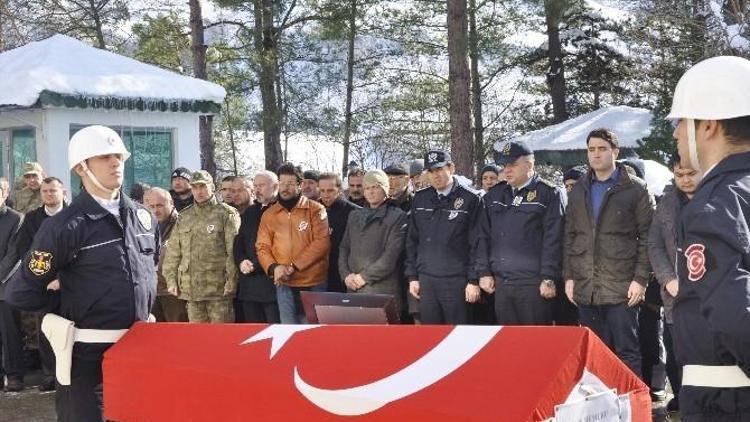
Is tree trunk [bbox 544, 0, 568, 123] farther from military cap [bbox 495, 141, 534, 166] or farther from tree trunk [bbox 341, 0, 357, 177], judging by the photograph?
military cap [bbox 495, 141, 534, 166]

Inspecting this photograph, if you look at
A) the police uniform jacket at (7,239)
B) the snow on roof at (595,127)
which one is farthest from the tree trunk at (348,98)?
the police uniform jacket at (7,239)

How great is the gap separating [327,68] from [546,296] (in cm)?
1964

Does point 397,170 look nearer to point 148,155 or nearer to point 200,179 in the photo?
point 200,179

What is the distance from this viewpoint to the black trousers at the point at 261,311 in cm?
766

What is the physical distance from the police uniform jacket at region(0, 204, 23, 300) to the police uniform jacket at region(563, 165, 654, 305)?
518cm

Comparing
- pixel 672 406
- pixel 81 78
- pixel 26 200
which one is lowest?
pixel 672 406

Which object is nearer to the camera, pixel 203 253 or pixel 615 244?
pixel 615 244

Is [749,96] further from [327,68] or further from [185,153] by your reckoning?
[327,68]

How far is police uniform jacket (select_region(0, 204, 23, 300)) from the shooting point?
26.7 feet

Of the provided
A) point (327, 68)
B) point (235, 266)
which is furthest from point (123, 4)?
point (235, 266)

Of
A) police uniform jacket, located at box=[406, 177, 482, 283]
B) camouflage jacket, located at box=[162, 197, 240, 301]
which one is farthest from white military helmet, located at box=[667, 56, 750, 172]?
camouflage jacket, located at box=[162, 197, 240, 301]

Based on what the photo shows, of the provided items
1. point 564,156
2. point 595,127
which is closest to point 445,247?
point 564,156

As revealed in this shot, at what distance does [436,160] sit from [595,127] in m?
13.6

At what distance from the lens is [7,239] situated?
8.18 m
